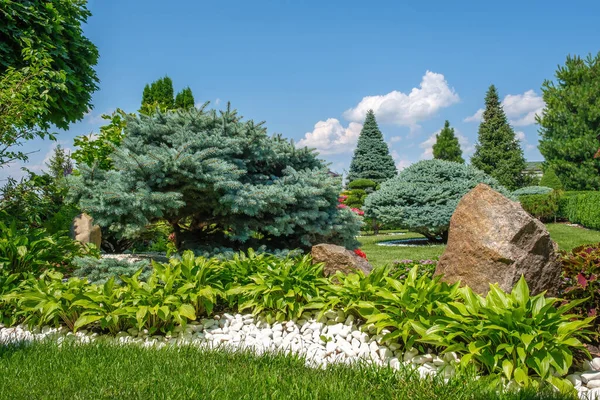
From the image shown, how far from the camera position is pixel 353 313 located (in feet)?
14.0

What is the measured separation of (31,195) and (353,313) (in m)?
6.00

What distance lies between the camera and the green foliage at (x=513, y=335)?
121 inches

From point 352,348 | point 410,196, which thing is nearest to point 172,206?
point 352,348

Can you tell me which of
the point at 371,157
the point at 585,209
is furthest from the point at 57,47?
the point at 371,157

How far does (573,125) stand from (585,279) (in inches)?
900

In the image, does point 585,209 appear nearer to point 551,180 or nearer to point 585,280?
point 551,180

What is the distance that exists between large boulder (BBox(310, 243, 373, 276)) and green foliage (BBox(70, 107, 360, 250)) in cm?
77

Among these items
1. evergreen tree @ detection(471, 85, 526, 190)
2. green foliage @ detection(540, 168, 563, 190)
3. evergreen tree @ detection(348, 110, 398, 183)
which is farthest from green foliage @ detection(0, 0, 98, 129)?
evergreen tree @ detection(471, 85, 526, 190)

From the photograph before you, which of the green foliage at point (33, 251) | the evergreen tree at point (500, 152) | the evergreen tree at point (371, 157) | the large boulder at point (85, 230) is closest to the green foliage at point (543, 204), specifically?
the evergreen tree at point (500, 152)

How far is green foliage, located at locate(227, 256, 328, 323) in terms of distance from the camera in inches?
171

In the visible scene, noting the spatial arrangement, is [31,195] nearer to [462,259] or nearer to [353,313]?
[353,313]

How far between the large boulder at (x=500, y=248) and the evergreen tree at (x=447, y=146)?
3095 centimetres

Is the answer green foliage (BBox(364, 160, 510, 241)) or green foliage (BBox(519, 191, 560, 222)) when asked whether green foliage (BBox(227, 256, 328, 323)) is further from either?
green foliage (BBox(519, 191, 560, 222))

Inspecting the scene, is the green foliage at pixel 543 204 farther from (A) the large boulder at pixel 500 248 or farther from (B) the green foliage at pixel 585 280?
(A) the large boulder at pixel 500 248
